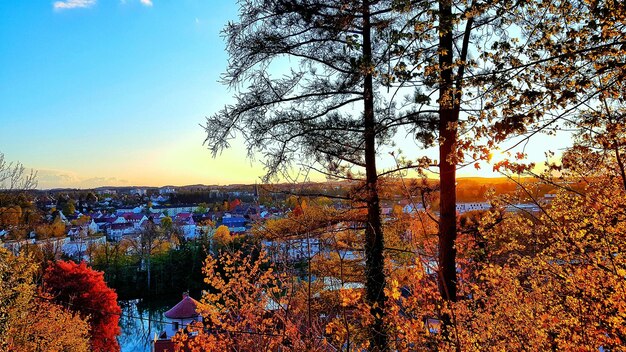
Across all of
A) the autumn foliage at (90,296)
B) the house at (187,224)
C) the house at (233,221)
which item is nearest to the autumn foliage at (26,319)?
the autumn foliage at (90,296)

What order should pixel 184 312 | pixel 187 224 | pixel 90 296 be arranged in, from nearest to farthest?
pixel 184 312 → pixel 90 296 → pixel 187 224

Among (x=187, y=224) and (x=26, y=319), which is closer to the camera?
(x=26, y=319)

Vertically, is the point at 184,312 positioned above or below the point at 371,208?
below

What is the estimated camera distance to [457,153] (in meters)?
3.49

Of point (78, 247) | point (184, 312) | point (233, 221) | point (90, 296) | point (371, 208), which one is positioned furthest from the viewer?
point (233, 221)

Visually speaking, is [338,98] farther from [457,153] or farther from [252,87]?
[457,153]

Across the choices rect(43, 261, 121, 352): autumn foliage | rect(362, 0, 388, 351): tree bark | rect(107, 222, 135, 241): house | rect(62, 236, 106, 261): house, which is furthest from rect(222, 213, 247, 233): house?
rect(362, 0, 388, 351): tree bark

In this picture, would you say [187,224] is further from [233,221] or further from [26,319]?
[26,319]

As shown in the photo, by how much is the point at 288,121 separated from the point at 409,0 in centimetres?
347

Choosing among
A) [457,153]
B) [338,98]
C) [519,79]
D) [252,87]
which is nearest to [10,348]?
[252,87]

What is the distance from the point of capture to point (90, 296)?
21.3 m

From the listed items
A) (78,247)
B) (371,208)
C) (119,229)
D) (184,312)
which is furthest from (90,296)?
(119,229)

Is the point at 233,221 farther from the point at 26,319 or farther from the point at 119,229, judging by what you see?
the point at 26,319

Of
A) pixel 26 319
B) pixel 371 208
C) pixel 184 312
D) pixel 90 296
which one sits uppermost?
pixel 371 208
